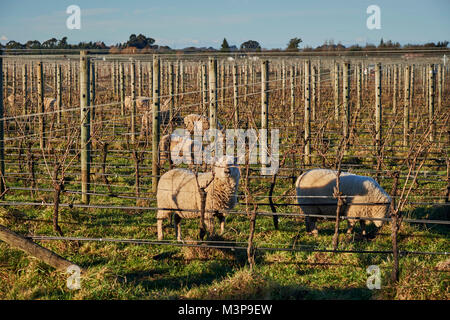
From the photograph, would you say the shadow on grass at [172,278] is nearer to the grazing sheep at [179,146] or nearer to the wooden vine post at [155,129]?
the wooden vine post at [155,129]

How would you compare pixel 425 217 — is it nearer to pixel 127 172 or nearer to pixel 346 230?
pixel 346 230

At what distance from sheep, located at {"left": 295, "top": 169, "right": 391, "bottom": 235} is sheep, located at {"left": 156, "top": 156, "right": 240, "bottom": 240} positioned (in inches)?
48.5

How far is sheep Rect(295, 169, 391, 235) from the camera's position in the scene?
7473mm

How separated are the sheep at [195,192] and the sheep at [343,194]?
123cm

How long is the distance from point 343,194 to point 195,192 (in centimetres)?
237

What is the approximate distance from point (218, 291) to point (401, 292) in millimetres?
1805

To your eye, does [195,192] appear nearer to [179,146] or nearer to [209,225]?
[209,225]

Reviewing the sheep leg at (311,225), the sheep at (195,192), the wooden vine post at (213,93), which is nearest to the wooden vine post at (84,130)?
the sheep at (195,192)

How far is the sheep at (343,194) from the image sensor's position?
7.47 metres

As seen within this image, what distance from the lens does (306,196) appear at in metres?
7.68

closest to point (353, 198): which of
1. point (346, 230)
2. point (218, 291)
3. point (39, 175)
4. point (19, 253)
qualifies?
point (346, 230)

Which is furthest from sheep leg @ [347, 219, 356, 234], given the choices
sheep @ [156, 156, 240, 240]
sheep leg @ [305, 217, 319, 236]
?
sheep @ [156, 156, 240, 240]

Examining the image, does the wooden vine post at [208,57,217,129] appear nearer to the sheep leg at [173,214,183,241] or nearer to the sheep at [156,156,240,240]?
the sheep at [156,156,240,240]

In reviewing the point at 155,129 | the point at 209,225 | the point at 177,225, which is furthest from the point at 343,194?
the point at 155,129
